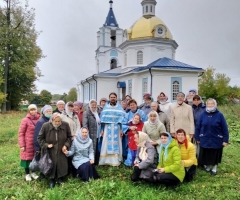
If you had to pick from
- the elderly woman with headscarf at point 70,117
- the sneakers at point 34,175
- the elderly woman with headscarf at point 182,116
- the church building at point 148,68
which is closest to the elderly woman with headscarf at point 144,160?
the elderly woman with headscarf at point 182,116

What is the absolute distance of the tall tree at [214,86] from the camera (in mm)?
29606

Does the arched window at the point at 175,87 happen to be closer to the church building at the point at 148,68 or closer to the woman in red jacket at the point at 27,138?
the church building at the point at 148,68

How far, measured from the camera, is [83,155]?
4.49 m

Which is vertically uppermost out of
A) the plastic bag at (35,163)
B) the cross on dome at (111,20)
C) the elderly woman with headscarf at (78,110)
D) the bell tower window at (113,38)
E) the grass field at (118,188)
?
the cross on dome at (111,20)

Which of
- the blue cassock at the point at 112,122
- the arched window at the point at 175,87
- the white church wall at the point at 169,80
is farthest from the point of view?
the arched window at the point at 175,87

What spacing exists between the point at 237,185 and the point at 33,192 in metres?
3.80

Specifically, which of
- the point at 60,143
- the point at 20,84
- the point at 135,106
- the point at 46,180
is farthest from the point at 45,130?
the point at 20,84

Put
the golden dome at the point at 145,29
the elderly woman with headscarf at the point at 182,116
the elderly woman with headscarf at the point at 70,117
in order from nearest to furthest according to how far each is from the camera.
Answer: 1. the elderly woman with headscarf at the point at 70,117
2. the elderly woman with headscarf at the point at 182,116
3. the golden dome at the point at 145,29

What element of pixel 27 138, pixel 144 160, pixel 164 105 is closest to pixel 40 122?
pixel 27 138

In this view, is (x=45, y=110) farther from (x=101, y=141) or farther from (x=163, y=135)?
(x=163, y=135)

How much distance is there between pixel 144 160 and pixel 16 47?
22267 mm

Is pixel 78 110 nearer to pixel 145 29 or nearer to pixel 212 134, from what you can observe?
pixel 212 134

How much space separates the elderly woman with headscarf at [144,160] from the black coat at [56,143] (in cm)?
135

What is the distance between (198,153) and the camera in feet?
16.9
